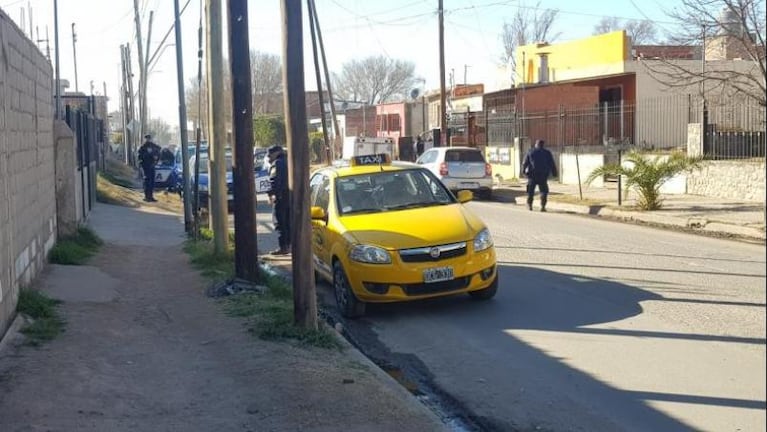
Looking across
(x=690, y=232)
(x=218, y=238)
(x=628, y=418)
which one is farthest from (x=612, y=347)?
(x=690, y=232)

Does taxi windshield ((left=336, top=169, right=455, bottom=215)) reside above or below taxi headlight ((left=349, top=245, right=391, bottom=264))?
above

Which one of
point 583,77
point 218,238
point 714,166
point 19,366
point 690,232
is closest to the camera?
point 19,366

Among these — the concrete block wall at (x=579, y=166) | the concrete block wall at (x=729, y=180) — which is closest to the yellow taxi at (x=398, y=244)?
the concrete block wall at (x=729, y=180)

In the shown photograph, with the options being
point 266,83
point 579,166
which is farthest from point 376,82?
point 579,166

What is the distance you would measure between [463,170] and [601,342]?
18206 mm

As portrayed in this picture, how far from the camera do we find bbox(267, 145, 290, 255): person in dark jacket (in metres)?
13.9

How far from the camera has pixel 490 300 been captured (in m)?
9.61

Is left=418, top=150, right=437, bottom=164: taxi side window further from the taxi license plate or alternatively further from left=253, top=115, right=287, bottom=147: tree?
left=253, top=115, right=287, bottom=147: tree

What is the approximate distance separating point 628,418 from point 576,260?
6804 millimetres

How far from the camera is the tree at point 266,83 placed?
64250 mm

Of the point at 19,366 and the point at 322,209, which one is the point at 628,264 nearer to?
the point at 322,209

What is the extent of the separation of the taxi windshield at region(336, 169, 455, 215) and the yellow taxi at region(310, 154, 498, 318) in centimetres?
1

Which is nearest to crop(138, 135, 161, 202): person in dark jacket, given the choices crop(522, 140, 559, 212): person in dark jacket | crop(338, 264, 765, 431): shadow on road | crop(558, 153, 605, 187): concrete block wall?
crop(522, 140, 559, 212): person in dark jacket

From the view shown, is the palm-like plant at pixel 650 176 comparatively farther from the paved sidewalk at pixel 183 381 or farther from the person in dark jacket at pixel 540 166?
the paved sidewalk at pixel 183 381
